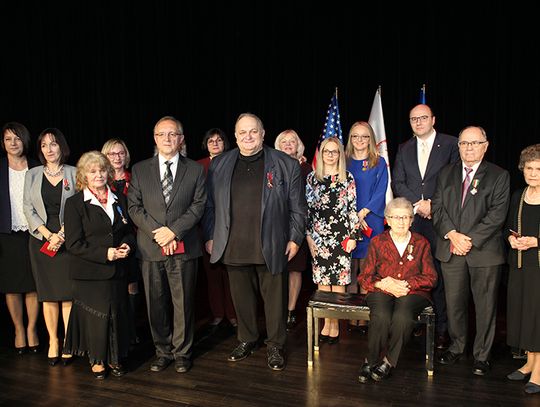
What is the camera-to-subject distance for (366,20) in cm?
634

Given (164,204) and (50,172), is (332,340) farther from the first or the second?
(50,172)

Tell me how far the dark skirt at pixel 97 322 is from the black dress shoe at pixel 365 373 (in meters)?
1.61

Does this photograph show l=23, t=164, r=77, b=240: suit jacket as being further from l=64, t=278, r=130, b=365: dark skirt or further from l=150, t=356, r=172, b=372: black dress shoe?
l=150, t=356, r=172, b=372: black dress shoe

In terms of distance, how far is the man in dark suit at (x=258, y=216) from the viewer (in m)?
3.60

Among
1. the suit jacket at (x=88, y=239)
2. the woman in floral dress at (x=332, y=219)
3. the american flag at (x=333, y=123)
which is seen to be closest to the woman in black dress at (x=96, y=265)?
the suit jacket at (x=88, y=239)

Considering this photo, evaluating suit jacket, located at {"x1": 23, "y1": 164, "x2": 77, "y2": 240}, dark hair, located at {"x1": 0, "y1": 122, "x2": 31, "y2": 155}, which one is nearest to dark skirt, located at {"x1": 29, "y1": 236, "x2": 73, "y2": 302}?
suit jacket, located at {"x1": 23, "y1": 164, "x2": 77, "y2": 240}

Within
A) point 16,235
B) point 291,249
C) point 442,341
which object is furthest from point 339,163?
point 16,235

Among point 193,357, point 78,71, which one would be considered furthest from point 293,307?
point 78,71

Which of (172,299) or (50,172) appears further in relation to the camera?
(50,172)

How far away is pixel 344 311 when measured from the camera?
3633mm

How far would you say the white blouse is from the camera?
393 cm

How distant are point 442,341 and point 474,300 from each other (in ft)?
1.85

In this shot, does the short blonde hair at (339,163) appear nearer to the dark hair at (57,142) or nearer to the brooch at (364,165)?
the brooch at (364,165)

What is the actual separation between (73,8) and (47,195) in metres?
3.67
